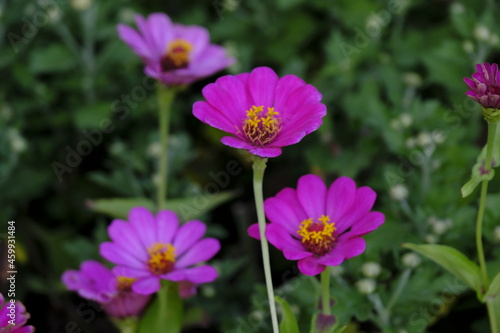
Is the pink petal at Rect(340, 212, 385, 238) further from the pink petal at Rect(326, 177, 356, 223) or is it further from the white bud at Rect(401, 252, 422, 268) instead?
the white bud at Rect(401, 252, 422, 268)

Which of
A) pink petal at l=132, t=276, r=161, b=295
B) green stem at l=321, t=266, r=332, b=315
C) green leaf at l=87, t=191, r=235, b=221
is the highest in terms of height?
green leaf at l=87, t=191, r=235, b=221

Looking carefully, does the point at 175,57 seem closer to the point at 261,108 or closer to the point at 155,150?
the point at 155,150

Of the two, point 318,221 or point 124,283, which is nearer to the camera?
point 318,221

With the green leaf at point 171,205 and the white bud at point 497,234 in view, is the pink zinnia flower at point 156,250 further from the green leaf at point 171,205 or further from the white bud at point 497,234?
the white bud at point 497,234

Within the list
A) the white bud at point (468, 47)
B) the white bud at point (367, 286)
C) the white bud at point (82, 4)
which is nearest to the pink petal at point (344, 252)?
the white bud at point (367, 286)

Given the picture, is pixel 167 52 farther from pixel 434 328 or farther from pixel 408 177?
pixel 434 328

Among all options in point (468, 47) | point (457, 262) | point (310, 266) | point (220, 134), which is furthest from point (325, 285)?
point (220, 134)

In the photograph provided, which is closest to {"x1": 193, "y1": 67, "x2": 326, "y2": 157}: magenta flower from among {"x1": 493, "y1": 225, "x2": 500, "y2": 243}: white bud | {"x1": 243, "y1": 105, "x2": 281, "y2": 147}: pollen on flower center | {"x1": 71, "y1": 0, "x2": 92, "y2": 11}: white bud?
{"x1": 243, "y1": 105, "x2": 281, "y2": 147}: pollen on flower center
